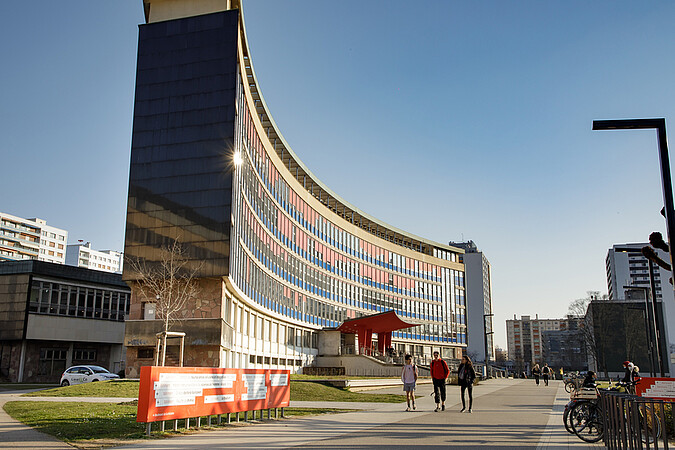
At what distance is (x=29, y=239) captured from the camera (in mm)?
136625

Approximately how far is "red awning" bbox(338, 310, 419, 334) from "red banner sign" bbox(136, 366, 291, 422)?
125 feet

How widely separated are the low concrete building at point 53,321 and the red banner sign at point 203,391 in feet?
132

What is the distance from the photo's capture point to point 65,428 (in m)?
12.2

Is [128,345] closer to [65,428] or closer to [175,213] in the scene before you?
[175,213]

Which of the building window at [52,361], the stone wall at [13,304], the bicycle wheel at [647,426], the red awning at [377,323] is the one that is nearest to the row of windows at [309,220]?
the red awning at [377,323]

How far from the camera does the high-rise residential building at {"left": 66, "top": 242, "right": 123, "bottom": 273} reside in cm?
17325

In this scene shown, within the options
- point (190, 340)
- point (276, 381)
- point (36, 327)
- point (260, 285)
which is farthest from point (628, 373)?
point (36, 327)

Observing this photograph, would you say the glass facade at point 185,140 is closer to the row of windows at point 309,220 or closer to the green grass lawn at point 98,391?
the row of windows at point 309,220

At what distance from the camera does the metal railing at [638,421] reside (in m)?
7.36

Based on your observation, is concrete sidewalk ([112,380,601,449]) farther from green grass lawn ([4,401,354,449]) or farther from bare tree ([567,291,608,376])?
bare tree ([567,291,608,376])

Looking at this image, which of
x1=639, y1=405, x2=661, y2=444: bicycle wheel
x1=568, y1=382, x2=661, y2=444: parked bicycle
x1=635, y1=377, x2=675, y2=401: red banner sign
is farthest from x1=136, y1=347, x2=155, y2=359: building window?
x1=639, y1=405, x2=661, y2=444: bicycle wheel

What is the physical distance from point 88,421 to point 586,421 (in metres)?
10.4

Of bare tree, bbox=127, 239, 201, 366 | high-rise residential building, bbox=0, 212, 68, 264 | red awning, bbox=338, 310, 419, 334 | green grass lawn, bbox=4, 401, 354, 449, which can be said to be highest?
high-rise residential building, bbox=0, 212, 68, 264

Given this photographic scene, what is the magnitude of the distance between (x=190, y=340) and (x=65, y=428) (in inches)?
944
